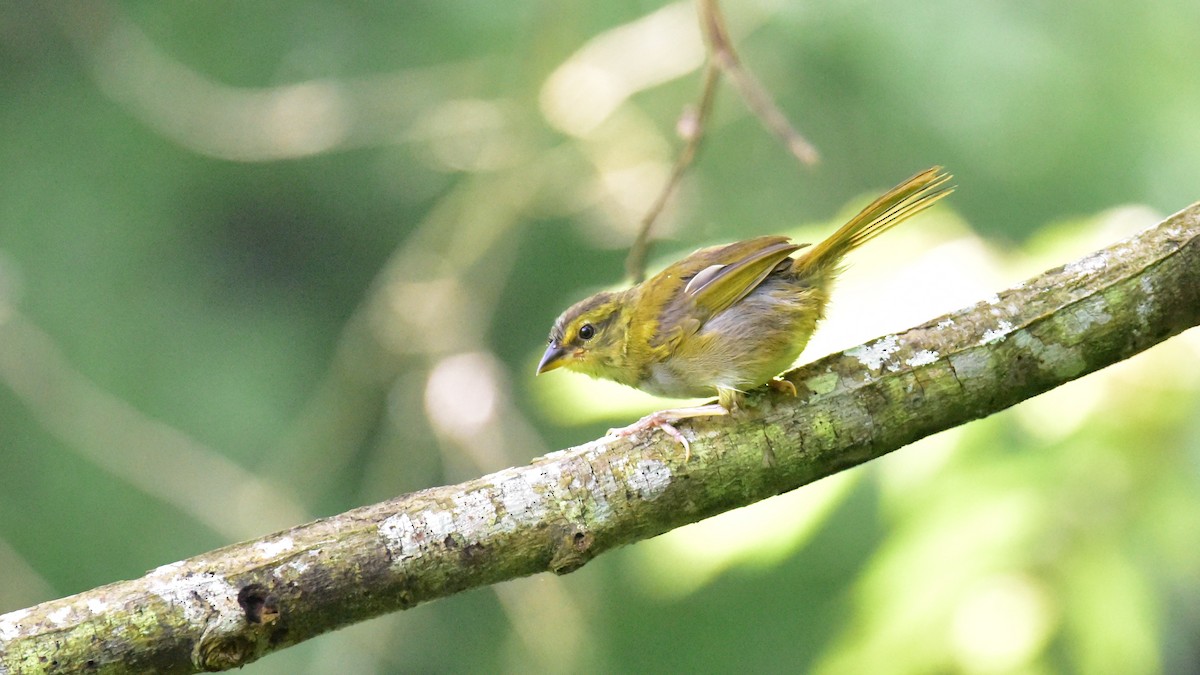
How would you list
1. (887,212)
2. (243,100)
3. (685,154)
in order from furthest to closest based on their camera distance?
(243,100) < (685,154) < (887,212)

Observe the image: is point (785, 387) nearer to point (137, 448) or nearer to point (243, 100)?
point (137, 448)

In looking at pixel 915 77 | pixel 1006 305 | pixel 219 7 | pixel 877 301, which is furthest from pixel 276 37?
pixel 1006 305

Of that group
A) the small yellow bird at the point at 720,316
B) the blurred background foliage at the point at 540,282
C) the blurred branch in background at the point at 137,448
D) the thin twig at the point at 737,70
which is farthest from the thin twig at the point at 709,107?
the blurred branch in background at the point at 137,448

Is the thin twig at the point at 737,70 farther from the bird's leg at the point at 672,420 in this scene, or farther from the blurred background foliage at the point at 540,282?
the bird's leg at the point at 672,420

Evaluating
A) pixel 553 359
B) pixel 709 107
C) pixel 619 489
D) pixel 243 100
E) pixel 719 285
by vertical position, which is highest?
pixel 243 100

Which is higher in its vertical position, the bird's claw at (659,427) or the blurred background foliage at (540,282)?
the blurred background foliage at (540,282)

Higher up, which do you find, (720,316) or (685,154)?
(685,154)

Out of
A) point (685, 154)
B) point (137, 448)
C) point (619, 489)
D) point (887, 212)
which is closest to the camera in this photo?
point (619, 489)

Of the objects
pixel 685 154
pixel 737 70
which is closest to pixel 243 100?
pixel 685 154
